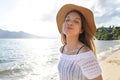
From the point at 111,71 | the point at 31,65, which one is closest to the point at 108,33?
the point at 31,65

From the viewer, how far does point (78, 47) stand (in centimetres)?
235

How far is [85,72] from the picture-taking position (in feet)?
7.15

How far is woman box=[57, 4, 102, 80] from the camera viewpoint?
7.16 feet

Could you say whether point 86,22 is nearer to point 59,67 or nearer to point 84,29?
point 84,29

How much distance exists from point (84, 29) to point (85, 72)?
469mm

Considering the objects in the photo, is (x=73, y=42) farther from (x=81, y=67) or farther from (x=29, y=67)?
Answer: (x=29, y=67)

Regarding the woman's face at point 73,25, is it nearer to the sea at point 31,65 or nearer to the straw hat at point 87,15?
the straw hat at point 87,15

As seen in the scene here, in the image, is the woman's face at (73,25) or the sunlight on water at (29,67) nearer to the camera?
the woman's face at (73,25)

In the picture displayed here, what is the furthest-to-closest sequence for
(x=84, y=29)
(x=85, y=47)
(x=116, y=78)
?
(x=116, y=78)
(x=84, y=29)
(x=85, y=47)

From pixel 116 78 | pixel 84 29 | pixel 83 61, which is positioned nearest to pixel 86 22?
pixel 84 29

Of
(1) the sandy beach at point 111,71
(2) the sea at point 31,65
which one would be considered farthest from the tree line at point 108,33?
(1) the sandy beach at point 111,71

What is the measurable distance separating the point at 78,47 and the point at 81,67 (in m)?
0.22

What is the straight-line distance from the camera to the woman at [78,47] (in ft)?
7.16

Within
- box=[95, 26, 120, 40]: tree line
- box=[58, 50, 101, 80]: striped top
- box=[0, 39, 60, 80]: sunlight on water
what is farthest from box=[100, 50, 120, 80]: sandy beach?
box=[95, 26, 120, 40]: tree line
